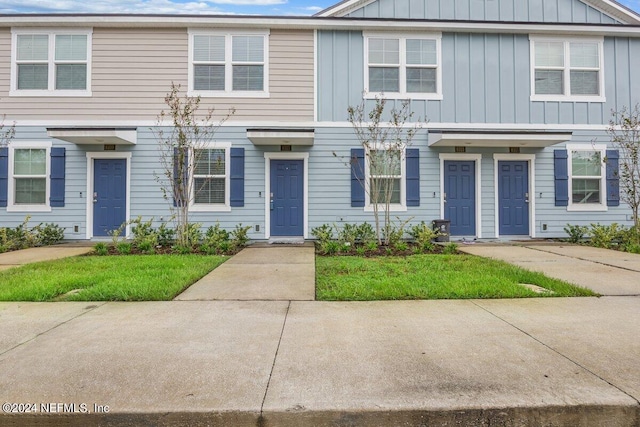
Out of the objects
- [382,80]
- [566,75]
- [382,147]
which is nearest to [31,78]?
[382,80]

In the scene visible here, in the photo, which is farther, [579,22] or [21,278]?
[579,22]

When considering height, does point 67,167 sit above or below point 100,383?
above

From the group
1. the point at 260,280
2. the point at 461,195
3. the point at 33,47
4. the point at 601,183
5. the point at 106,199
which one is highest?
the point at 33,47

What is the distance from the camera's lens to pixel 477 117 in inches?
377

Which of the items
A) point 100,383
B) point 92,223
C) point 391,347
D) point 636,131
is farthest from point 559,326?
point 92,223

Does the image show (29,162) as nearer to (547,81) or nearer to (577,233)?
(547,81)

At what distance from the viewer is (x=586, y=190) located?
976 centimetres

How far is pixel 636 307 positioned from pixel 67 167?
11.2m

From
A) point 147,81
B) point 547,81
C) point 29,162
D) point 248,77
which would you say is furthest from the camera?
point 547,81

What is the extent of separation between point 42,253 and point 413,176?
28.0ft

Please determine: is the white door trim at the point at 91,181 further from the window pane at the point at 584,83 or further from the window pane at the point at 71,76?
the window pane at the point at 584,83

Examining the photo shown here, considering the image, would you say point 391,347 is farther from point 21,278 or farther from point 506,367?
point 21,278

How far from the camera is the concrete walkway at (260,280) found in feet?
13.9

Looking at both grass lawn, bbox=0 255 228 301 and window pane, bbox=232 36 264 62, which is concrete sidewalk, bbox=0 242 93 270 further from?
window pane, bbox=232 36 264 62
